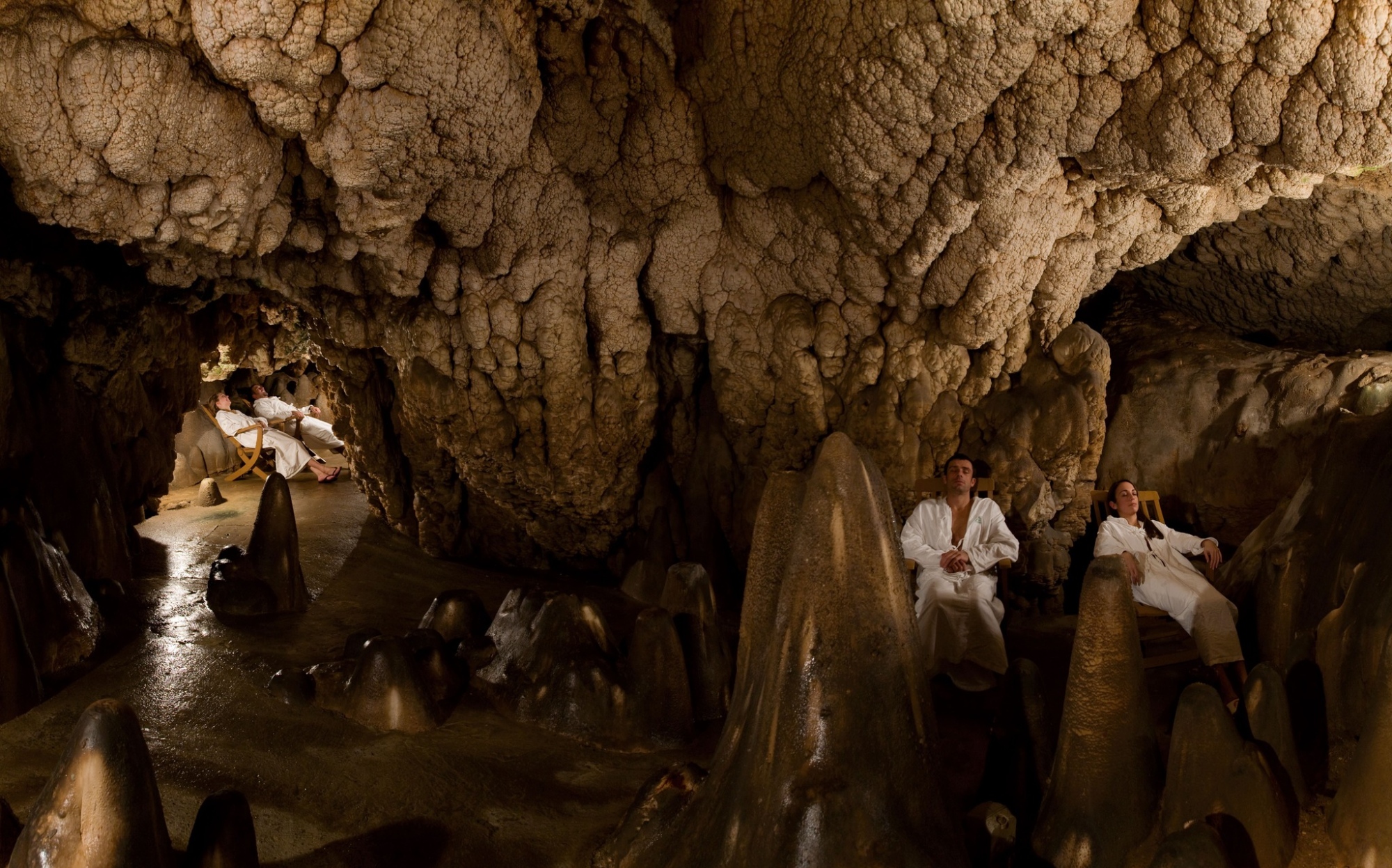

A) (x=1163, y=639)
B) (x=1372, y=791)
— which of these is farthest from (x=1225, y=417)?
(x=1372, y=791)

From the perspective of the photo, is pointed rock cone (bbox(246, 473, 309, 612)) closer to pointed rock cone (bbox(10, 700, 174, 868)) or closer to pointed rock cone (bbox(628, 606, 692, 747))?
pointed rock cone (bbox(628, 606, 692, 747))

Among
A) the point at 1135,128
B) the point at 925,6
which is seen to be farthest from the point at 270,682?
the point at 1135,128

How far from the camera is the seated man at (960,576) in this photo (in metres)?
5.49

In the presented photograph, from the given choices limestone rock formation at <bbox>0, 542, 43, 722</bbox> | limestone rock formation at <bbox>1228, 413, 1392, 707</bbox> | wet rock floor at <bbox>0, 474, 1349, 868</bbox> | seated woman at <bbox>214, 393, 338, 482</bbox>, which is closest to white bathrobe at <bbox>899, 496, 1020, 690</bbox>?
wet rock floor at <bbox>0, 474, 1349, 868</bbox>

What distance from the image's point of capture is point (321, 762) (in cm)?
460

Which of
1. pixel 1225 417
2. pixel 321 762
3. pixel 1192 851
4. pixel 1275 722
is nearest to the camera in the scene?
pixel 1192 851

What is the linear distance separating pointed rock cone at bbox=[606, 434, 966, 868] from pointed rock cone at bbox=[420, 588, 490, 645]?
3.13m

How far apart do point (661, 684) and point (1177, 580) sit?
288 cm

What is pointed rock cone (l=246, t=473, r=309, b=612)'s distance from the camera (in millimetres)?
6699

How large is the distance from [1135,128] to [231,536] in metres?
8.20

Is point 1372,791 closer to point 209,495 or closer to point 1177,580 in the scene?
point 1177,580

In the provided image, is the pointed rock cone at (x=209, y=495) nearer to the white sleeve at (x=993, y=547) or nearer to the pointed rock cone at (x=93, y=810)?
the pointed rock cone at (x=93, y=810)

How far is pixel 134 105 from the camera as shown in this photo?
14.9 feet

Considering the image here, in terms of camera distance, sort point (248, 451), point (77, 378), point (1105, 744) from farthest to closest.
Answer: point (248, 451) → point (77, 378) → point (1105, 744)
